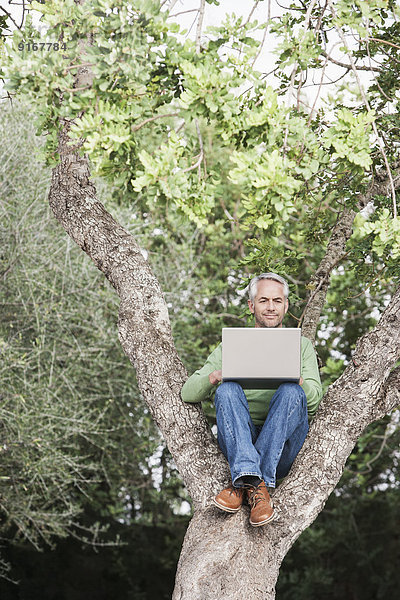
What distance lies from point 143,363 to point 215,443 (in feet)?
1.62

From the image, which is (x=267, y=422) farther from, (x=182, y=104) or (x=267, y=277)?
(x=182, y=104)

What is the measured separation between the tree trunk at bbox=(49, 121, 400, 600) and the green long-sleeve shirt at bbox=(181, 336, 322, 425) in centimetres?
9

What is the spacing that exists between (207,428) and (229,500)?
1.39 feet

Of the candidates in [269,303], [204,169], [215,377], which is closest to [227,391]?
[215,377]

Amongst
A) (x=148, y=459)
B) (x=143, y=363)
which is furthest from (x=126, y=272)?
(x=148, y=459)

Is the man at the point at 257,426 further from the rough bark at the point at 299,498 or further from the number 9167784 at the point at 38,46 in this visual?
the number 9167784 at the point at 38,46

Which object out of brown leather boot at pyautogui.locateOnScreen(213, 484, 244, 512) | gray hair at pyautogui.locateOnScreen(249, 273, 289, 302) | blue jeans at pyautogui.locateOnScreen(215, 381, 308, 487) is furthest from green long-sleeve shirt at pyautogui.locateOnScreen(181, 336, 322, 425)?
brown leather boot at pyautogui.locateOnScreen(213, 484, 244, 512)

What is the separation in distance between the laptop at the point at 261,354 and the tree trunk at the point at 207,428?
38 cm

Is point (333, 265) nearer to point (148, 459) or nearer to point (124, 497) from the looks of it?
point (148, 459)

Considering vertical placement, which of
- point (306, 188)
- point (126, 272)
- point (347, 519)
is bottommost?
point (347, 519)

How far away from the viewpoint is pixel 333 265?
392 cm

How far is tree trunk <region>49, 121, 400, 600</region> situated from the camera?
2.74 m

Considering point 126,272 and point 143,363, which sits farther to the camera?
point 126,272

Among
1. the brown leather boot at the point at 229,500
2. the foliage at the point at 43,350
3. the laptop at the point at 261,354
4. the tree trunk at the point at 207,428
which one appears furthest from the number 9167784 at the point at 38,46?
the foliage at the point at 43,350
